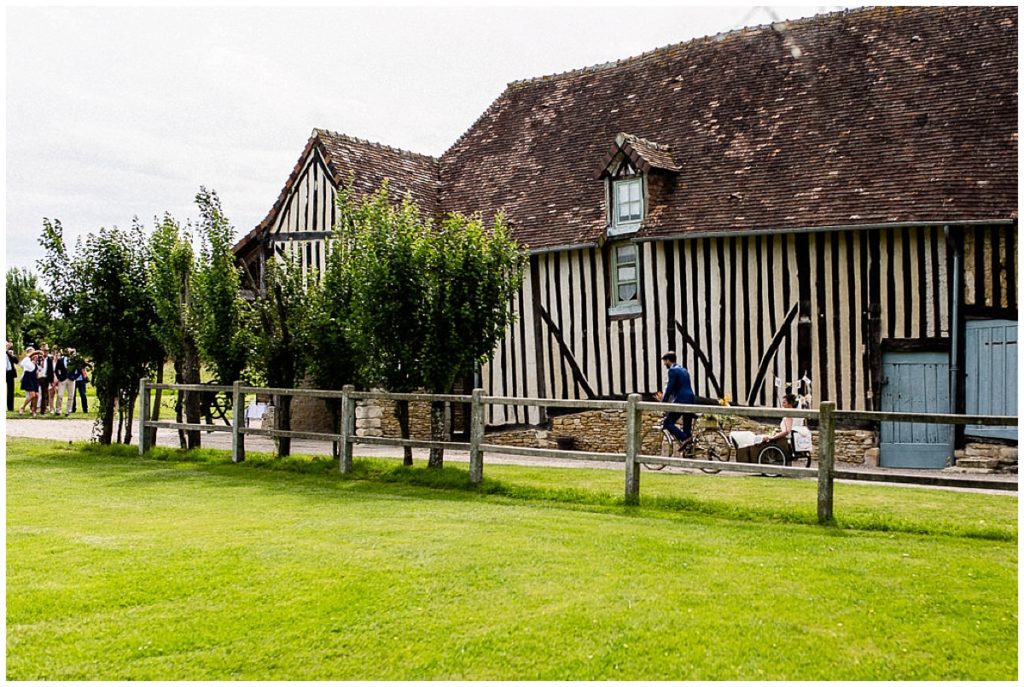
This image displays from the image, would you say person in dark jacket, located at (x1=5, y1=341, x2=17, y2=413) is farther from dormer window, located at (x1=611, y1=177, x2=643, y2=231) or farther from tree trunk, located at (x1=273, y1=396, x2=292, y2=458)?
dormer window, located at (x1=611, y1=177, x2=643, y2=231)

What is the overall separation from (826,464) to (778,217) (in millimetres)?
7400

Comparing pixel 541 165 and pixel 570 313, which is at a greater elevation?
pixel 541 165

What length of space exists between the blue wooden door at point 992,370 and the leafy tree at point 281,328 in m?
9.18

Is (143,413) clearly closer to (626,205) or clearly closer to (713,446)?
(626,205)

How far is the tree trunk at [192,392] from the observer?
15.5 meters

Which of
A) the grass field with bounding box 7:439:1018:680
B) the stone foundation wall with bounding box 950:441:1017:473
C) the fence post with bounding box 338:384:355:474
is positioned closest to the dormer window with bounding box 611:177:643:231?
the stone foundation wall with bounding box 950:441:1017:473

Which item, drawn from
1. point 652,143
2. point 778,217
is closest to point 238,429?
point 778,217

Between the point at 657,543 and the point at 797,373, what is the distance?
29.3 feet

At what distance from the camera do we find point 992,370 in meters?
14.5

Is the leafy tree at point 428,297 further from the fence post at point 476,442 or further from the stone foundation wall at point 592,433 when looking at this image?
the stone foundation wall at point 592,433

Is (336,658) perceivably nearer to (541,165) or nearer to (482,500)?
(482,500)

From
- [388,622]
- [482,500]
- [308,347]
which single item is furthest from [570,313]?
[388,622]

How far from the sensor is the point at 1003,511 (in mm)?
9617

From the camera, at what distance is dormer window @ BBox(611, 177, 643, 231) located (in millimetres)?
17078
